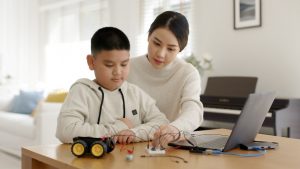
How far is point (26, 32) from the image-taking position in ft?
22.8

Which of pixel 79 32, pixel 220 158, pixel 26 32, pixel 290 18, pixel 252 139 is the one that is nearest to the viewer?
pixel 220 158

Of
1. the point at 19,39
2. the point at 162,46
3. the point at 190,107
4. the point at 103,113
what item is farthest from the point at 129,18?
the point at 103,113

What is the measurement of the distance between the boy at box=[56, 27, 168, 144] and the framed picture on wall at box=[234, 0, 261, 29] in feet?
8.43

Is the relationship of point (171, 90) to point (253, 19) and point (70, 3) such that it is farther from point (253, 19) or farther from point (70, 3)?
point (70, 3)

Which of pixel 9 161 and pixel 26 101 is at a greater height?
pixel 26 101

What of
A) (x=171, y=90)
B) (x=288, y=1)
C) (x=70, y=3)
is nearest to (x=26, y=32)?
(x=70, y=3)

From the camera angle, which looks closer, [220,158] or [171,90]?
[220,158]

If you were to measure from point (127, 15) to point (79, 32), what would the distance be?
3.89ft

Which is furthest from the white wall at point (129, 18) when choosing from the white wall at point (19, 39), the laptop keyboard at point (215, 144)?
the laptop keyboard at point (215, 144)

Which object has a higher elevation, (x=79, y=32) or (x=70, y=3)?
(x=70, y=3)

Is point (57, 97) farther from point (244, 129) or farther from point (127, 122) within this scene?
point (244, 129)

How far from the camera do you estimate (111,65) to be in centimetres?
134

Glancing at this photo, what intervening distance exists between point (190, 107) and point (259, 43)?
2.42m

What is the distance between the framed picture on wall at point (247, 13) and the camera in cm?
369
